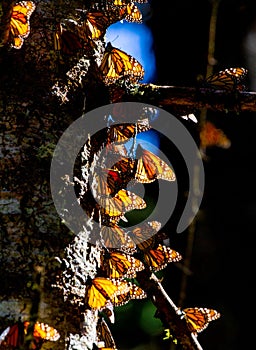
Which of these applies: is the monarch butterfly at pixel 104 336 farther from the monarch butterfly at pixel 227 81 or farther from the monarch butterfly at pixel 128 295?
the monarch butterfly at pixel 227 81

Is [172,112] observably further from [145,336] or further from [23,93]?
[145,336]

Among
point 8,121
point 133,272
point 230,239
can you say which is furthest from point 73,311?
point 230,239

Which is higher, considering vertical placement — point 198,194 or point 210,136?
point 210,136

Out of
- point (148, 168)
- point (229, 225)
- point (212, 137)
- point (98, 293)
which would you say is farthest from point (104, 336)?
point (229, 225)

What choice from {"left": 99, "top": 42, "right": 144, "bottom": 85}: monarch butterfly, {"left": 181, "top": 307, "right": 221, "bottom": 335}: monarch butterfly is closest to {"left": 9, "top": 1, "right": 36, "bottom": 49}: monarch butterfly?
{"left": 99, "top": 42, "right": 144, "bottom": 85}: monarch butterfly

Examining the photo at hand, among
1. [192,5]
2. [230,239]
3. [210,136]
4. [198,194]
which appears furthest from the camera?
[192,5]

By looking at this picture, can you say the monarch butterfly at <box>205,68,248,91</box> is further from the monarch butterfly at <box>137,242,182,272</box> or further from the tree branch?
the monarch butterfly at <box>137,242,182,272</box>

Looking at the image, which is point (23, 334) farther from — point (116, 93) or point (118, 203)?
point (116, 93)
